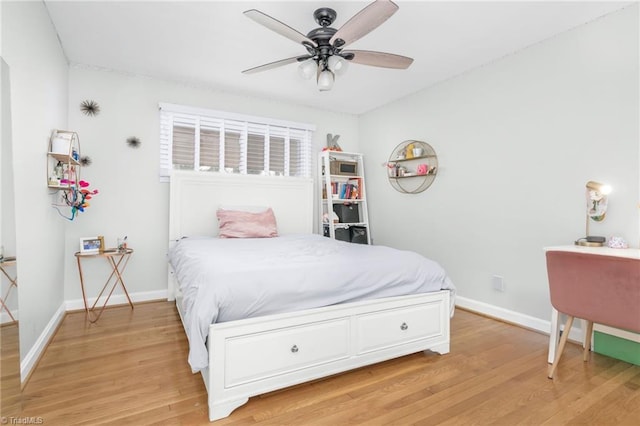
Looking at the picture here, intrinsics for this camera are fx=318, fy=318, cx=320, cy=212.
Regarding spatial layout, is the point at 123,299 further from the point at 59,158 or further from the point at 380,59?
the point at 380,59

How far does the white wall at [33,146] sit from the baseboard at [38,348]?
3 centimetres

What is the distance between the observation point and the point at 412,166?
3.88 m

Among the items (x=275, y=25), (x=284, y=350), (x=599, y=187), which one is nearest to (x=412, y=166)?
(x=599, y=187)

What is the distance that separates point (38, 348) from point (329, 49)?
2.70m

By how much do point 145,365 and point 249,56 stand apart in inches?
103

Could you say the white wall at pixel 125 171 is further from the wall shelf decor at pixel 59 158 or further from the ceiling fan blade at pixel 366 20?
the ceiling fan blade at pixel 366 20

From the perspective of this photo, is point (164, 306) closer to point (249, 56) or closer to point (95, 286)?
point (95, 286)

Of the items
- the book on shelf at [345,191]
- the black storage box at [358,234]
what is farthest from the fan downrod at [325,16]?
the black storage box at [358,234]

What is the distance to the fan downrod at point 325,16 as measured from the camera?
2.18m

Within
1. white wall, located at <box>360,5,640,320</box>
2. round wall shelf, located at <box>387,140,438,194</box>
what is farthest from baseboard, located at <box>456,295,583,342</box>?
round wall shelf, located at <box>387,140,438,194</box>

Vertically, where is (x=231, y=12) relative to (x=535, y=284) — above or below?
above

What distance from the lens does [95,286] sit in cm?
318

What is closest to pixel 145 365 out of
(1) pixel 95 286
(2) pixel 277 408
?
(2) pixel 277 408

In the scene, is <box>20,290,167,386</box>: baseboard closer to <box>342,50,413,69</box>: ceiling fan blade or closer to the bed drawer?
the bed drawer
